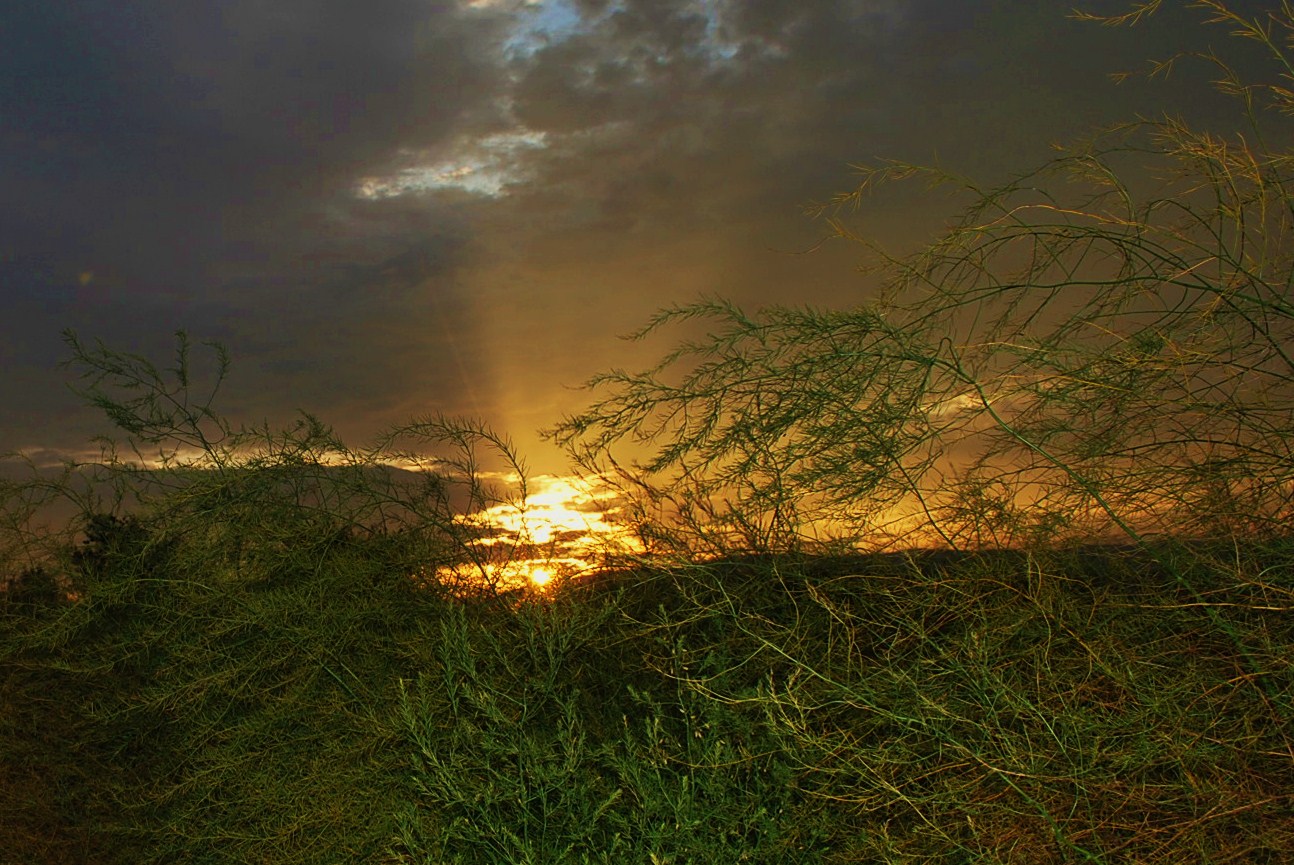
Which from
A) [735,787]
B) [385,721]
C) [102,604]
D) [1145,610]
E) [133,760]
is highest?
[102,604]

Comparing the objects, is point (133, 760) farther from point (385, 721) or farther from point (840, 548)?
point (840, 548)

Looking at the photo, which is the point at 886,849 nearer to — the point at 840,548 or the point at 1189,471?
the point at 840,548

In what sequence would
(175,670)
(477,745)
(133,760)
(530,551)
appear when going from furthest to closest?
(133,760) < (175,670) < (530,551) < (477,745)

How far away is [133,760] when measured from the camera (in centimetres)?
574

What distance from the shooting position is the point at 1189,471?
12.0 feet

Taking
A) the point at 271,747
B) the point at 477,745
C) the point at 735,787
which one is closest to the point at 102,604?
the point at 271,747

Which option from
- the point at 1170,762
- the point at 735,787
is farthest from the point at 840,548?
the point at 1170,762

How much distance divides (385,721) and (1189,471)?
3.36m

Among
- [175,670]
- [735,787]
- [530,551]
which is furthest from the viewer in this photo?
[175,670]

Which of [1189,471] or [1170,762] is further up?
[1189,471]

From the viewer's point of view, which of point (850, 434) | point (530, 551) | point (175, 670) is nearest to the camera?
point (850, 434)

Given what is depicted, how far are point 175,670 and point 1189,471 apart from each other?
4.89 m

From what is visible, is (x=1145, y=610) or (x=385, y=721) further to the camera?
(x=385, y=721)

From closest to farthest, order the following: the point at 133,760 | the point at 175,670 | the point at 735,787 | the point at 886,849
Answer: the point at 886,849 < the point at 735,787 < the point at 175,670 < the point at 133,760
